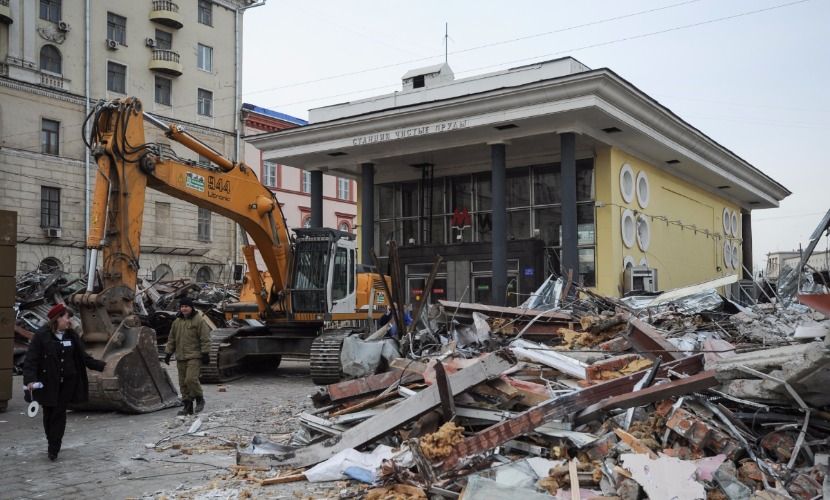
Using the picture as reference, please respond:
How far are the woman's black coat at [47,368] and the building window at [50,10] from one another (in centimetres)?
3045

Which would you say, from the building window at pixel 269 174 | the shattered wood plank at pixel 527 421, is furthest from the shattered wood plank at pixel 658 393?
the building window at pixel 269 174

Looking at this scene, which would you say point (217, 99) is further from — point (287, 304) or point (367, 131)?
point (287, 304)

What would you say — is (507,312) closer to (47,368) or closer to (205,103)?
(47,368)

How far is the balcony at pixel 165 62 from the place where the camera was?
38.0 meters

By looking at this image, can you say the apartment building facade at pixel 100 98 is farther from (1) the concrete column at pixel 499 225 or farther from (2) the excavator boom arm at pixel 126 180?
(2) the excavator boom arm at pixel 126 180

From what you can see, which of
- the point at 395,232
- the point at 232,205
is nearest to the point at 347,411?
the point at 232,205

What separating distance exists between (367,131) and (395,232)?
193 inches

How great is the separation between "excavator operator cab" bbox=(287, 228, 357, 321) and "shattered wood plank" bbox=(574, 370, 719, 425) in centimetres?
845

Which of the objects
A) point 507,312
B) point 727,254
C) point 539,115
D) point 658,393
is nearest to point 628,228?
point 539,115

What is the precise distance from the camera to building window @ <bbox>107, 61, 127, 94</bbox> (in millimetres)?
36312

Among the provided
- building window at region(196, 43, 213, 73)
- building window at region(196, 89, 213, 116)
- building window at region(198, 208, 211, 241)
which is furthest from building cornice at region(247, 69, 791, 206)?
building window at region(196, 43, 213, 73)

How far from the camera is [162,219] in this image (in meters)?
37.6

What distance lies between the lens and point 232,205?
13711mm

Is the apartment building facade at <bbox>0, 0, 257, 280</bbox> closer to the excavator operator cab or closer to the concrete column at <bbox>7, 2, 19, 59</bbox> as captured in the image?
the concrete column at <bbox>7, 2, 19, 59</bbox>
